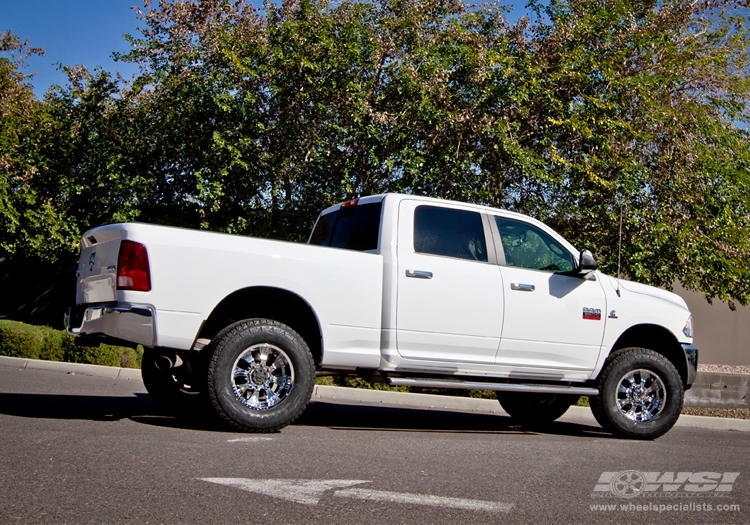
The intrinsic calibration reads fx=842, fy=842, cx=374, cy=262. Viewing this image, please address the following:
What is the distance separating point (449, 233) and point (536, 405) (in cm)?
278

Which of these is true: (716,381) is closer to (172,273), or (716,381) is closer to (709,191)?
(709,191)

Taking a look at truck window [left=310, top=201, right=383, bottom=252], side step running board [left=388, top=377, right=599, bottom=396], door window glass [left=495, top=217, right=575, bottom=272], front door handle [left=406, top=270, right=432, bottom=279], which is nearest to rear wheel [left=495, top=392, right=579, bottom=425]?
side step running board [left=388, top=377, right=599, bottom=396]

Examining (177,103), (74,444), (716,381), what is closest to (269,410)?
(74,444)

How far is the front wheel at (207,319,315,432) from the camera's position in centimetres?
673

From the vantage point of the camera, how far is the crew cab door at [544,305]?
8078 millimetres

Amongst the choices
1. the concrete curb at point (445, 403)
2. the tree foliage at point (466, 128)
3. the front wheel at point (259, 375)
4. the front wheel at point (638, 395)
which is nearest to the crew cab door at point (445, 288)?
the front wheel at point (259, 375)

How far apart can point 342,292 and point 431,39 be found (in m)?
8.98

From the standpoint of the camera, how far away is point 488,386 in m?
7.65

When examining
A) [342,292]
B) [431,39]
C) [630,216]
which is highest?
[431,39]

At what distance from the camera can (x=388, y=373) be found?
301 inches

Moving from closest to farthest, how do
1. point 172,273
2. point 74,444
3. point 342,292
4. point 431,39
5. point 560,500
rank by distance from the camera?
1. point 560,500
2. point 74,444
3. point 172,273
4. point 342,292
5. point 431,39

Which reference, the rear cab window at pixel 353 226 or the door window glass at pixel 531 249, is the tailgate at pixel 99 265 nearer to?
the rear cab window at pixel 353 226

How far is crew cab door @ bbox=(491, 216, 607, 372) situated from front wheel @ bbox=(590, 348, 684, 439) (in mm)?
280

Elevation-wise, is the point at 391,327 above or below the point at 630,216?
below
